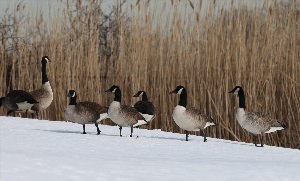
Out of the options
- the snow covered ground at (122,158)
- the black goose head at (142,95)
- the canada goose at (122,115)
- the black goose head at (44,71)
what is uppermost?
the black goose head at (44,71)

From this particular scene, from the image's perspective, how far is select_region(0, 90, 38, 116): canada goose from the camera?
8.34m

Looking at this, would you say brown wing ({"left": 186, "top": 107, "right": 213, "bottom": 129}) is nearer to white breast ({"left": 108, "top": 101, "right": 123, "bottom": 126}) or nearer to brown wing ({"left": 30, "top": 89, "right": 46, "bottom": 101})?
white breast ({"left": 108, "top": 101, "right": 123, "bottom": 126})

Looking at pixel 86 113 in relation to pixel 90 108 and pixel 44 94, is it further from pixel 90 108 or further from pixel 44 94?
pixel 44 94

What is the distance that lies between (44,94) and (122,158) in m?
4.49

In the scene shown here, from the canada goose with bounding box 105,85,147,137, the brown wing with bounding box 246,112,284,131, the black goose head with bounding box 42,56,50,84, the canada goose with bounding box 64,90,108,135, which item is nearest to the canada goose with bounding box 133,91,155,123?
the canada goose with bounding box 64,90,108,135

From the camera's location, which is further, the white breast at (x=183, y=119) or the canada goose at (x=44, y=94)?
the canada goose at (x=44, y=94)

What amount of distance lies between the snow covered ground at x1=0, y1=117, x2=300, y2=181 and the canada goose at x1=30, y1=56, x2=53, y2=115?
110 centimetres

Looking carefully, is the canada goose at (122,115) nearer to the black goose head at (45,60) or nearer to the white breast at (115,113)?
the white breast at (115,113)

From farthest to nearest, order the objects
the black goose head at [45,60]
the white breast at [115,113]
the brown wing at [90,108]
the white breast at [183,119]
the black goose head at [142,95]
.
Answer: the black goose head at [45,60] < the black goose head at [142,95] < the brown wing at [90,108] < the white breast at [183,119] < the white breast at [115,113]

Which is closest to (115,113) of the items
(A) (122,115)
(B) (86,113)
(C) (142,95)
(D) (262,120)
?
(A) (122,115)

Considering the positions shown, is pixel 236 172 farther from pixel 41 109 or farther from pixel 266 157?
pixel 41 109

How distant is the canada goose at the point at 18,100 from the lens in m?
8.34

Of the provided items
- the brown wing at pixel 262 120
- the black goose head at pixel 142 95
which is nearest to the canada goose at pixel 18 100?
the black goose head at pixel 142 95

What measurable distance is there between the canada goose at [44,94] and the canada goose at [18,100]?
0.34ft
